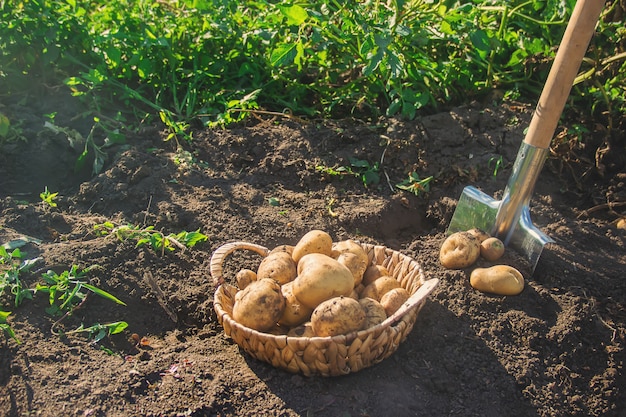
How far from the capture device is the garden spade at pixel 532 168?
2.36m

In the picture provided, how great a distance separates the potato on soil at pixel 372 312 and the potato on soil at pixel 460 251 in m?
0.49

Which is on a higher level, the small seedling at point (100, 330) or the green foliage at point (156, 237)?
the green foliage at point (156, 237)

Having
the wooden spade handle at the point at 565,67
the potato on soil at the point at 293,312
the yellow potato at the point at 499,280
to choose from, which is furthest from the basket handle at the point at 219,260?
the wooden spade handle at the point at 565,67

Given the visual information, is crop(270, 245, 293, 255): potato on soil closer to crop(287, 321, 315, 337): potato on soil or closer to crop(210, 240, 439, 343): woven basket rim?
crop(210, 240, 439, 343): woven basket rim

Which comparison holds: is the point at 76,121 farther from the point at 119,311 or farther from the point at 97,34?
the point at 119,311

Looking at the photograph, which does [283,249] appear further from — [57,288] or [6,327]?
[6,327]

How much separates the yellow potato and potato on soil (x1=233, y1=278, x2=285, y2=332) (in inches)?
32.5

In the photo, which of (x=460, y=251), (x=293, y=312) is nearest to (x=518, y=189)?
(x=460, y=251)

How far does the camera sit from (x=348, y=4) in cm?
304

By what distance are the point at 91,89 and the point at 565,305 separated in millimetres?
2869

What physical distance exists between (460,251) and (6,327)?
1721mm

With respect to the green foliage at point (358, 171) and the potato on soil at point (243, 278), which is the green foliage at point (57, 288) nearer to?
the potato on soil at point (243, 278)

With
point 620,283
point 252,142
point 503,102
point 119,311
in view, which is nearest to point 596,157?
point 503,102

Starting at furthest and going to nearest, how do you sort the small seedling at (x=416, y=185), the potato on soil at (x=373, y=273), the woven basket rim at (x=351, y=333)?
1. the small seedling at (x=416, y=185)
2. the potato on soil at (x=373, y=273)
3. the woven basket rim at (x=351, y=333)
